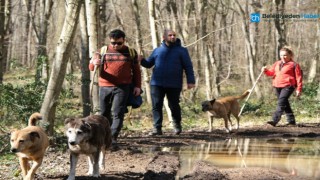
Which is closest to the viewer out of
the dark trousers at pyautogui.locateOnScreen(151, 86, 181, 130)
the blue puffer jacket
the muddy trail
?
the muddy trail

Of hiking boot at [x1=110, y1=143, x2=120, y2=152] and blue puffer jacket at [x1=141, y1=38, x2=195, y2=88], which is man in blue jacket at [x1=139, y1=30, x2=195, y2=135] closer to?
blue puffer jacket at [x1=141, y1=38, x2=195, y2=88]

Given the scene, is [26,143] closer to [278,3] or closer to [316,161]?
[316,161]

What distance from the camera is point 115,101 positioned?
30.7 feet

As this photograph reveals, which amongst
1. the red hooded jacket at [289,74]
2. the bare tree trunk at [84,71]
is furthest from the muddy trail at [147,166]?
the red hooded jacket at [289,74]

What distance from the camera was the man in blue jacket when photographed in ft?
38.7

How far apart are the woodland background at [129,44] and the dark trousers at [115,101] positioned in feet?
2.30

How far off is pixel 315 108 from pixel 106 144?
11.9 metres

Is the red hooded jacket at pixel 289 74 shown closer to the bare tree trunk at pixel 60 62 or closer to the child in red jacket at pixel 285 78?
the child in red jacket at pixel 285 78

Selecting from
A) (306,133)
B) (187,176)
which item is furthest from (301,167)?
(306,133)

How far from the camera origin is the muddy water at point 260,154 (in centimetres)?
778

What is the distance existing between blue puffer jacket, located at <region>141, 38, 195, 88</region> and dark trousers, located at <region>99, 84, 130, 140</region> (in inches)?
94.4

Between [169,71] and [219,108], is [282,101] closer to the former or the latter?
[219,108]

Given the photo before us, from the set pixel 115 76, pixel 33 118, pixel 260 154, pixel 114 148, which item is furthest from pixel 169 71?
pixel 33 118

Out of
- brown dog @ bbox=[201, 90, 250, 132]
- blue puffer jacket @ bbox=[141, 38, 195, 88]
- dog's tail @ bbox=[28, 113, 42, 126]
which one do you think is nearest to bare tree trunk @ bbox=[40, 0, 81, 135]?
dog's tail @ bbox=[28, 113, 42, 126]
